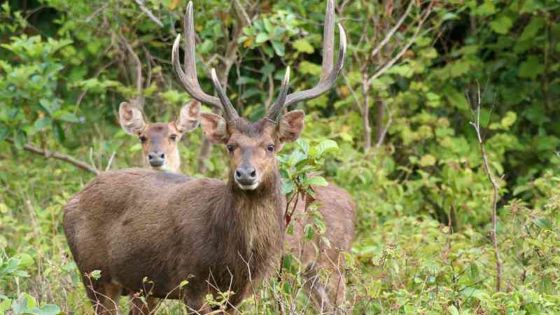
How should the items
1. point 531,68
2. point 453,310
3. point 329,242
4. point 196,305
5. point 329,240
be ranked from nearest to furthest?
point 453,310
point 196,305
point 329,242
point 329,240
point 531,68

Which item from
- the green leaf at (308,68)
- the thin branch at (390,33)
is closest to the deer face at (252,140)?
the thin branch at (390,33)

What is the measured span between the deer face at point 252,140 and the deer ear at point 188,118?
8.41ft

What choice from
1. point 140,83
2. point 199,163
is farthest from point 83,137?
point 199,163

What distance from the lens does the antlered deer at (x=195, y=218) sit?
653 cm

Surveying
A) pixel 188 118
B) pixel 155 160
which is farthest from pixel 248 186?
pixel 188 118

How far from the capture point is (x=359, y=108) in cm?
1072

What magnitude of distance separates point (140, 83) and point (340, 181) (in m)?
2.23

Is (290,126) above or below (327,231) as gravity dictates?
above

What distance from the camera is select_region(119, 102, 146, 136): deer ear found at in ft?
31.5

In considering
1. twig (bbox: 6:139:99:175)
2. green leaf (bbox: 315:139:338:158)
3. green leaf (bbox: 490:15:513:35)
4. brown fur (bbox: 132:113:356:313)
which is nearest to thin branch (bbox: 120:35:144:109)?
twig (bbox: 6:139:99:175)

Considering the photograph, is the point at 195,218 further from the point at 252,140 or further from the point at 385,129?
the point at 385,129

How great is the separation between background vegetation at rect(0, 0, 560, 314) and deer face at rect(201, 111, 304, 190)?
3.50 feet

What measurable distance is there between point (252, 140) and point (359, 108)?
4.27m

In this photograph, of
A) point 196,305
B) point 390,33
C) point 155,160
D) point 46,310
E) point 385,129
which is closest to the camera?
point 46,310
